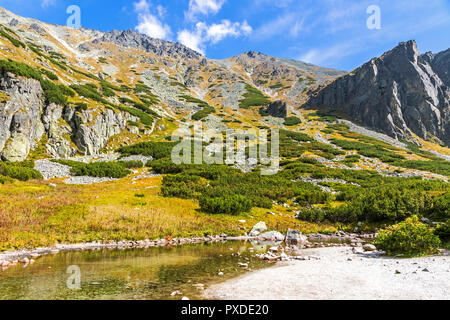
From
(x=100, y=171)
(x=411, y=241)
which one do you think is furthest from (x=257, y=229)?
(x=100, y=171)


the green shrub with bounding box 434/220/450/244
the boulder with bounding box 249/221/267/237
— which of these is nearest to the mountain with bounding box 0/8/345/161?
the boulder with bounding box 249/221/267/237

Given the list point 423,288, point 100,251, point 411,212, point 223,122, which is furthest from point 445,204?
point 223,122

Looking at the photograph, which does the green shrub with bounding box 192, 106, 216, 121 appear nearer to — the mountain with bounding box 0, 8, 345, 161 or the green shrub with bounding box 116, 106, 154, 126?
the mountain with bounding box 0, 8, 345, 161

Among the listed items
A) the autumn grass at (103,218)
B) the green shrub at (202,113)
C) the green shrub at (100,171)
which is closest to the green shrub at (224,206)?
the autumn grass at (103,218)

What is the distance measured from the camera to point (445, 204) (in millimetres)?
20234

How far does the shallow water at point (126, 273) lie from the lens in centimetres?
825

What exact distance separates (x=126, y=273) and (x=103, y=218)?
31.5ft

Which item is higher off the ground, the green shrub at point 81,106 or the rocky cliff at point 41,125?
the green shrub at point 81,106

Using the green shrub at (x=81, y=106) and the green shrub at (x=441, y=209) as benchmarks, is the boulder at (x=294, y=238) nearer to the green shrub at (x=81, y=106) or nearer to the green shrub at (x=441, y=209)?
the green shrub at (x=441, y=209)

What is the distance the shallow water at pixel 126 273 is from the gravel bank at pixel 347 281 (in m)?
1.32

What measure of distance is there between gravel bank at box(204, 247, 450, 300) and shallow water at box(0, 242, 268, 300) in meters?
Answer: 1.32

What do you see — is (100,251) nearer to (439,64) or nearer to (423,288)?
(423,288)

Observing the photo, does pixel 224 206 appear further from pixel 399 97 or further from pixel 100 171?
pixel 399 97

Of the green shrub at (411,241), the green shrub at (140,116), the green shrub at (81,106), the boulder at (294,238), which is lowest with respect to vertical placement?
the boulder at (294,238)
